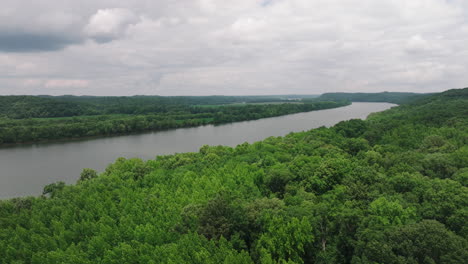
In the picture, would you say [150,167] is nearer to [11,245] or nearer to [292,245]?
[11,245]

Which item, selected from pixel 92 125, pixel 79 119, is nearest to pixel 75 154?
pixel 92 125

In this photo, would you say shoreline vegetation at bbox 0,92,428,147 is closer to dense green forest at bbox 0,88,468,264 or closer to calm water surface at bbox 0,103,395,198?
calm water surface at bbox 0,103,395,198

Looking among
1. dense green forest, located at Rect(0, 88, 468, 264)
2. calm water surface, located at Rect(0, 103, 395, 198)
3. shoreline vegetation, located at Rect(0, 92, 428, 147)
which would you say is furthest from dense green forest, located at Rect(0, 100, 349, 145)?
dense green forest, located at Rect(0, 88, 468, 264)

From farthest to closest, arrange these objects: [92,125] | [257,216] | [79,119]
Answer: [79,119], [92,125], [257,216]

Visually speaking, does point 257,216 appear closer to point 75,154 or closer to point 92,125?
point 75,154

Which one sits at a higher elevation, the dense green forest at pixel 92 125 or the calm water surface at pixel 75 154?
the dense green forest at pixel 92 125

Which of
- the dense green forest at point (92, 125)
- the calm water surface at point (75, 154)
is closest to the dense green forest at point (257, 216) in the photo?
the calm water surface at point (75, 154)

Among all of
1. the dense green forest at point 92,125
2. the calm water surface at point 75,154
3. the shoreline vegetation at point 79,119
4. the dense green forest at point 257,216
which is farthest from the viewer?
the shoreline vegetation at point 79,119

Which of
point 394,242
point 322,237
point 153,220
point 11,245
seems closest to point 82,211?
point 11,245

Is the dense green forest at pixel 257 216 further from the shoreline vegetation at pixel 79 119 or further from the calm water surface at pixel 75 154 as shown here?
the shoreline vegetation at pixel 79 119
